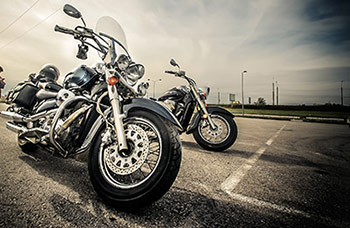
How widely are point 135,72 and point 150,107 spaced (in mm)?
533

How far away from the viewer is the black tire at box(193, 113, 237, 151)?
3.67m

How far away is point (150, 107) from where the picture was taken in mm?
1569

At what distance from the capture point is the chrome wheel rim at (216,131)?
3867 mm

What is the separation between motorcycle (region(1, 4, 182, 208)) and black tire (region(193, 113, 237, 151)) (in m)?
2.00

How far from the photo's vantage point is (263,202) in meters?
1.66

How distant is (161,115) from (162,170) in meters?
0.44

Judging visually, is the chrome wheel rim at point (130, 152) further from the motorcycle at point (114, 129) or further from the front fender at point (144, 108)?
the front fender at point (144, 108)

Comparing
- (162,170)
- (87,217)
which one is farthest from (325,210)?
(87,217)

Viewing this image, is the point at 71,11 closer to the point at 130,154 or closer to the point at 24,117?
the point at 130,154

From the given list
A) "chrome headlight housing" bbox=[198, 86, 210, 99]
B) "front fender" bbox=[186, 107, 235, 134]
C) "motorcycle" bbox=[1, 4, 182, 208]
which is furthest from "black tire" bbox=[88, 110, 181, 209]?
"chrome headlight housing" bbox=[198, 86, 210, 99]

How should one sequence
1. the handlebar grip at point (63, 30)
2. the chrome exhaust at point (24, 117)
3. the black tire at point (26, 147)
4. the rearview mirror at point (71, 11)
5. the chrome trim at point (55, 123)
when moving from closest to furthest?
the rearview mirror at point (71, 11), the handlebar grip at point (63, 30), the chrome trim at point (55, 123), the chrome exhaust at point (24, 117), the black tire at point (26, 147)

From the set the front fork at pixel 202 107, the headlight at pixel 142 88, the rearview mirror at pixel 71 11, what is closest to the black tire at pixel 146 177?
the headlight at pixel 142 88

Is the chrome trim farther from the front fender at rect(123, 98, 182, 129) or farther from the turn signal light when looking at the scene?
the front fender at rect(123, 98, 182, 129)

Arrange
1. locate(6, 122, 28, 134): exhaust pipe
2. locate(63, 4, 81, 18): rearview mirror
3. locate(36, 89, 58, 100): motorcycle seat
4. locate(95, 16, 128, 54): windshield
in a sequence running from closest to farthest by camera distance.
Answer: locate(63, 4, 81, 18): rearview mirror < locate(95, 16, 128, 54): windshield < locate(6, 122, 28, 134): exhaust pipe < locate(36, 89, 58, 100): motorcycle seat
